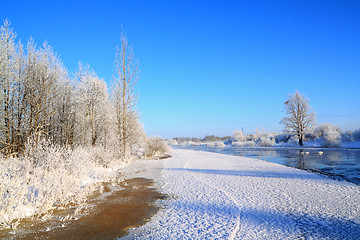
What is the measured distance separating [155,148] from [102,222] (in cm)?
1803

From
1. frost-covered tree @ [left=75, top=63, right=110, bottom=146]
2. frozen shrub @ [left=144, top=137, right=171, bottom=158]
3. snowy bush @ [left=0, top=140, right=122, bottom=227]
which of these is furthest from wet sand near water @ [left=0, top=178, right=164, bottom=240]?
frozen shrub @ [left=144, top=137, right=171, bottom=158]

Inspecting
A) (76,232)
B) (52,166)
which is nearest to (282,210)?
(76,232)

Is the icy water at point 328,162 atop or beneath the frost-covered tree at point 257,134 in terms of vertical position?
beneath

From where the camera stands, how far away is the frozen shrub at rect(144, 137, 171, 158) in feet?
68.2

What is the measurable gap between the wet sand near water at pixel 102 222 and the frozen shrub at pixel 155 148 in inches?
573

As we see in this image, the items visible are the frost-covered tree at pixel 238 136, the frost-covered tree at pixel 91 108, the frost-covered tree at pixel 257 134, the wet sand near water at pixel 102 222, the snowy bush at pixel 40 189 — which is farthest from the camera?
the frost-covered tree at pixel 238 136

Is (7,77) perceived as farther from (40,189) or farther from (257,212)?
(257,212)

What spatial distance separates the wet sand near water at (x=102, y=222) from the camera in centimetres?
362

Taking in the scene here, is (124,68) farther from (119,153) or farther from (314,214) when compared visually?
(314,214)

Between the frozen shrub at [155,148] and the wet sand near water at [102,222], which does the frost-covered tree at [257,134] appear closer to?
the frozen shrub at [155,148]

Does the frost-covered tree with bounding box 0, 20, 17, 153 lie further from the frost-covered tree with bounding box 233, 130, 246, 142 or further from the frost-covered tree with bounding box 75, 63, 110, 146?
the frost-covered tree with bounding box 233, 130, 246, 142

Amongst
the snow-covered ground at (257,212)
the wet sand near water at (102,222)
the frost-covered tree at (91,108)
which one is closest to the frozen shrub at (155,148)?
the frost-covered tree at (91,108)

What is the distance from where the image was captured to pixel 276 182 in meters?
7.54

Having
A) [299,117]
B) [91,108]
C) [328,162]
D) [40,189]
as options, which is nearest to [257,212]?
[40,189]
